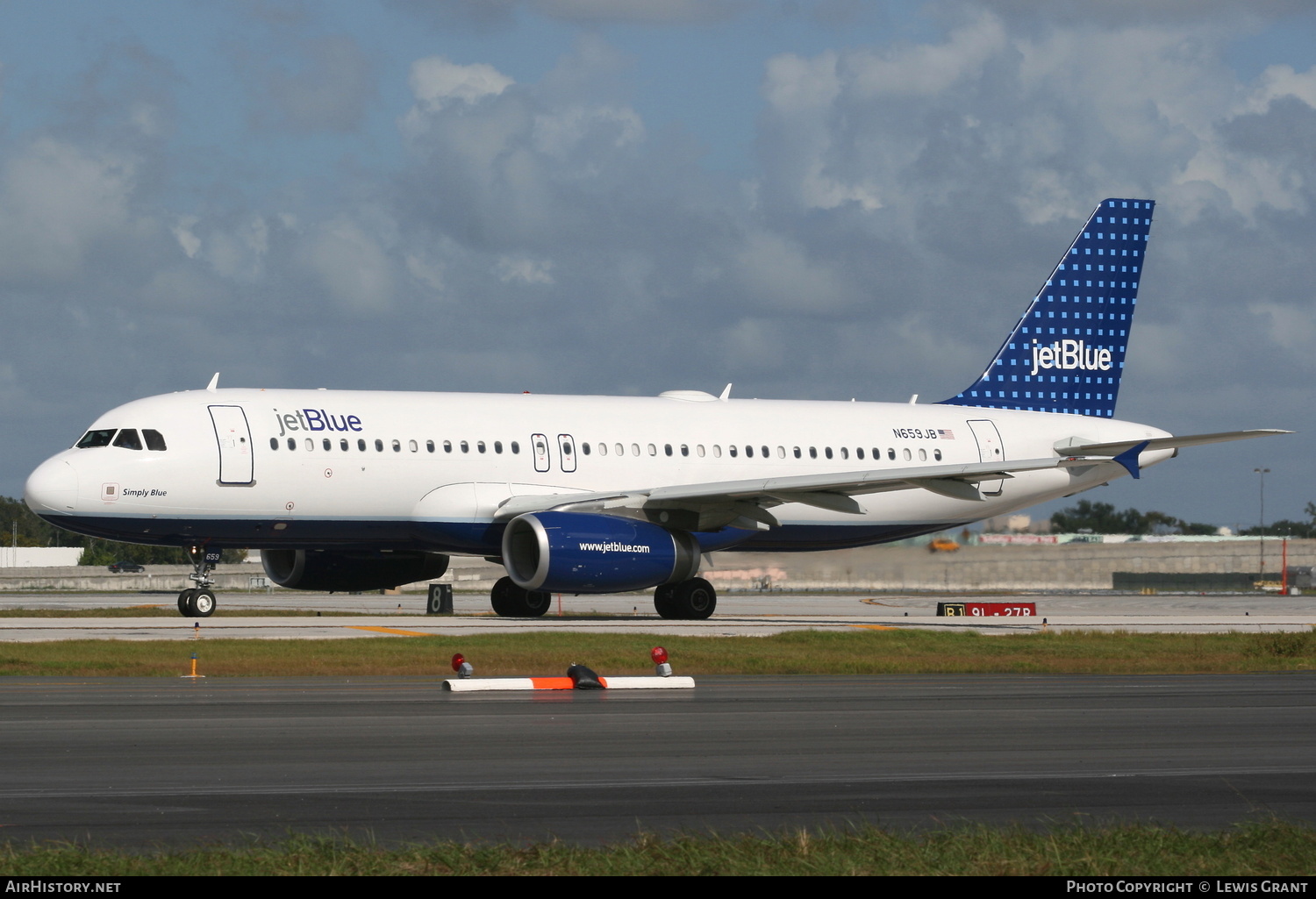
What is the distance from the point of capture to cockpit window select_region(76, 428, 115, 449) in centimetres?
3197

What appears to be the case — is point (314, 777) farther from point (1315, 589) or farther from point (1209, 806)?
point (1315, 589)

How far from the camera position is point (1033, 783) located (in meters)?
11.4

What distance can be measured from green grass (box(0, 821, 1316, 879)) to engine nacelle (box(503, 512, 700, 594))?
74.0 feet

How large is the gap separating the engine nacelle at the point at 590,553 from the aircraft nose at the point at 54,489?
7.97 metres

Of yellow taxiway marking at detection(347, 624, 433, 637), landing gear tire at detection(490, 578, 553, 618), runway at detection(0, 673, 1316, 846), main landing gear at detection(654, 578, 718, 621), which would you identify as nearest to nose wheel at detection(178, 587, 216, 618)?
yellow taxiway marking at detection(347, 624, 433, 637)

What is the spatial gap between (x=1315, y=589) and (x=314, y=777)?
66625mm

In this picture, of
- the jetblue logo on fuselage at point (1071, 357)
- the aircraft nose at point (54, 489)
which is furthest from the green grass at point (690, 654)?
the jetblue logo on fuselage at point (1071, 357)

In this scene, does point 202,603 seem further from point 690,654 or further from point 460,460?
point 690,654

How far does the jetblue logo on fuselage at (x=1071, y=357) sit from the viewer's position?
42656 millimetres

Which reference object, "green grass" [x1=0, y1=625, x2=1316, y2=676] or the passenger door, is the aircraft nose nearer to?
the passenger door

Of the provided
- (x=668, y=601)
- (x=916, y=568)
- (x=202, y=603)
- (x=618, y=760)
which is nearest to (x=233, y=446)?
(x=202, y=603)

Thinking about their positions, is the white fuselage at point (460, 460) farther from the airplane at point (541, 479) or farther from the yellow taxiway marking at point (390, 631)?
the yellow taxiway marking at point (390, 631)

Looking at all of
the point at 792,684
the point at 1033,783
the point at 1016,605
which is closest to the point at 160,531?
the point at 792,684

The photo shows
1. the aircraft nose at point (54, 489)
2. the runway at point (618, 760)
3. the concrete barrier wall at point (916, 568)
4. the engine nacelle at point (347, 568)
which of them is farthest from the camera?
the concrete barrier wall at point (916, 568)
